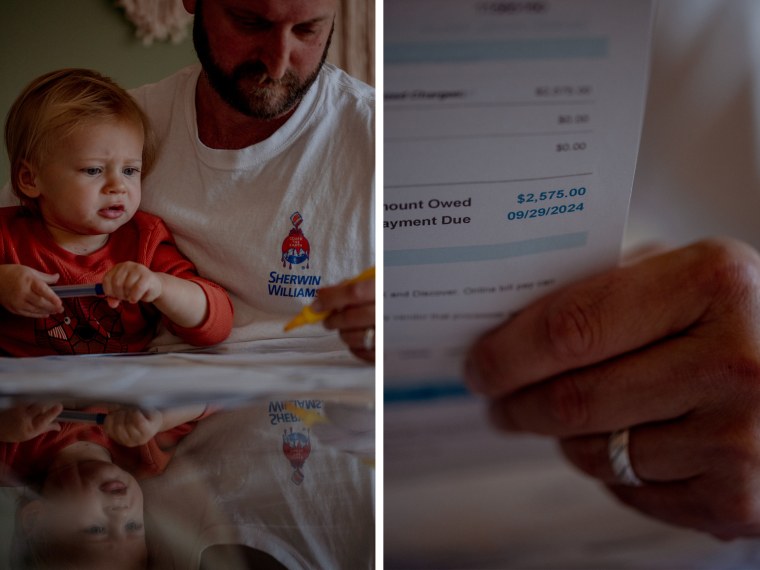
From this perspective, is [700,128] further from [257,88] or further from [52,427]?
[52,427]

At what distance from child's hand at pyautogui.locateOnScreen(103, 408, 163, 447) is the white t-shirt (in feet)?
0.18

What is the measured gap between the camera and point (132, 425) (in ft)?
1.65

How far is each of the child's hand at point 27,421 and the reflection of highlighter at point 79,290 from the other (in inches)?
3.2

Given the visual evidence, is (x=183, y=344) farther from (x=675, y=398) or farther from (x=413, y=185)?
(x=675, y=398)

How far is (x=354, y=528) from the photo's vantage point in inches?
21.8

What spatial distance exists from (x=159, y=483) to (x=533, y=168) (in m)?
0.36

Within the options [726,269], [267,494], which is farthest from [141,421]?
[726,269]

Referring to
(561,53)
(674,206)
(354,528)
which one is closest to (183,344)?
(354,528)

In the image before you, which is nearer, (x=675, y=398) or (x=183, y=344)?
(x=183, y=344)

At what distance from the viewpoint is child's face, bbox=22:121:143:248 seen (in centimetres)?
45

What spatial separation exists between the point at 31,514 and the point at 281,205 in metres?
0.28

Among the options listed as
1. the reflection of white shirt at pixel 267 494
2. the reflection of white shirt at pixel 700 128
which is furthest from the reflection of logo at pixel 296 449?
the reflection of white shirt at pixel 700 128

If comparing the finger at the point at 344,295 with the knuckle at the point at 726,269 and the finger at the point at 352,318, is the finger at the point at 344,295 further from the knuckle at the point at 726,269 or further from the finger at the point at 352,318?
the knuckle at the point at 726,269

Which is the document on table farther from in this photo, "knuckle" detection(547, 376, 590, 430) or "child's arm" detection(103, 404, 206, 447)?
"child's arm" detection(103, 404, 206, 447)
